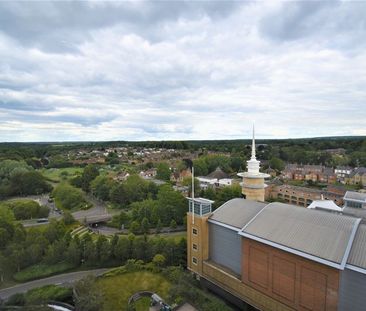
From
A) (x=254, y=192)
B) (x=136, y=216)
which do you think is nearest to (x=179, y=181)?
(x=136, y=216)

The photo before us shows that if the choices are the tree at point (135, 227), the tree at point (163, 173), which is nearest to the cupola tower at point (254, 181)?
the tree at point (135, 227)

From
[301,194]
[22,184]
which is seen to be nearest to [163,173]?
[22,184]

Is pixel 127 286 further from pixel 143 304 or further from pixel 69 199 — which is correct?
pixel 69 199

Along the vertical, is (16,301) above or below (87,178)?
below

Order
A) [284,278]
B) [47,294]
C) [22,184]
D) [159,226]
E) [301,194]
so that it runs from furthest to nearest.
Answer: [22,184] → [301,194] → [159,226] → [47,294] → [284,278]

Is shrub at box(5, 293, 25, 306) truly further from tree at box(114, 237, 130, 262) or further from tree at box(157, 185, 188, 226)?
tree at box(157, 185, 188, 226)

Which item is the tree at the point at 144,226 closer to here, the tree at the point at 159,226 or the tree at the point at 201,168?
the tree at the point at 159,226

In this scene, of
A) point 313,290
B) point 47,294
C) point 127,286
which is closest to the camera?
point 313,290
